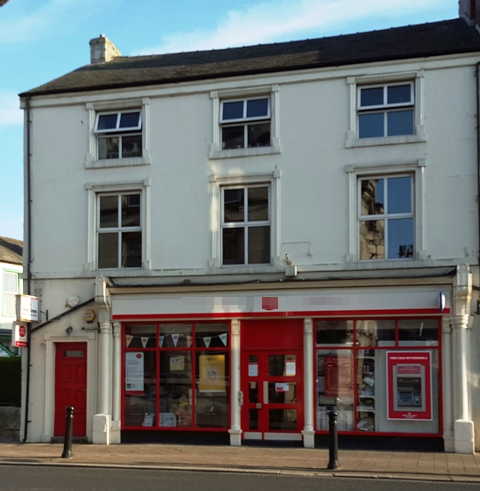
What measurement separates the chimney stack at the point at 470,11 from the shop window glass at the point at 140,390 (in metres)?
10.6

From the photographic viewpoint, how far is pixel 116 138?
18.2 m

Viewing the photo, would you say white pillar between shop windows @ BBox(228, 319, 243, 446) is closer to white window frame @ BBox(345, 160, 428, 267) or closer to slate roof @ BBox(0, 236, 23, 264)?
white window frame @ BBox(345, 160, 428, 267)

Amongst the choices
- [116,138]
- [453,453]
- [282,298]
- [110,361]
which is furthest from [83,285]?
[453,453]

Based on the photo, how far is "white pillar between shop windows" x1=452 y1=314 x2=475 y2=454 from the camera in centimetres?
1507

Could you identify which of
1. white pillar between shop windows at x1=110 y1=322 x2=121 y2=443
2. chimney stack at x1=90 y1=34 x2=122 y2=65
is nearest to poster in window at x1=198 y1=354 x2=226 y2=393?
white pillar between shop windows at x1=110 y1=322 x2=121 y2=443

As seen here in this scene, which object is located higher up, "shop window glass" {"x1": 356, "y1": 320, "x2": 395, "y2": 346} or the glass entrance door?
"shop window glass" {"x1": 356, "y1": 320, "x2": 395, "y2": 346}

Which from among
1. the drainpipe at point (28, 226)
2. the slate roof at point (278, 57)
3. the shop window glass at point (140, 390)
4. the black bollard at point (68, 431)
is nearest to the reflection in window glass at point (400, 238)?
the slate roof at point (278, 57)

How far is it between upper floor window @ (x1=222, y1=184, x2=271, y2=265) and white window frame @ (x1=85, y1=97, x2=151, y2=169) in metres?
2.14

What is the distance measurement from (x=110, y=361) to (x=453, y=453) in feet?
24.3

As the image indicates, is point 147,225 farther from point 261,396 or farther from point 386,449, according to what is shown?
point 386,449

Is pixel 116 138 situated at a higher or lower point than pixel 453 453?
higher

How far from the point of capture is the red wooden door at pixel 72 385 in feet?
58.0

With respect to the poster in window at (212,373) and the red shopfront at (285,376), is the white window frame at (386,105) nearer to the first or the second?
the red shopfront at (285,376)

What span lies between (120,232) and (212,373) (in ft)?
12.5
